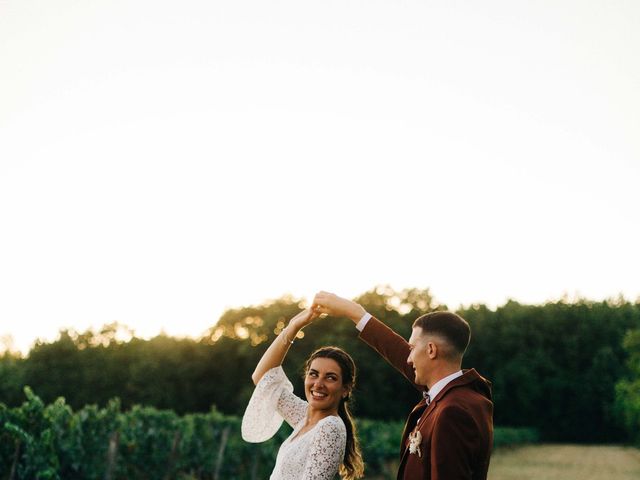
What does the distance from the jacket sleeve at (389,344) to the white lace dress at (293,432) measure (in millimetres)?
499

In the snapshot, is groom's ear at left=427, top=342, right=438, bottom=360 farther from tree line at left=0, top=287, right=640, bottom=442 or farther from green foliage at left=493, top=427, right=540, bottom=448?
tree line at left=0, top=287, right=640, bottom=442

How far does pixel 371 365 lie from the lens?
48.7 m

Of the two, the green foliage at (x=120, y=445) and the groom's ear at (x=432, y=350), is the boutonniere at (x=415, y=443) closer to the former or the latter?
the groom's ear at (x=432, y=350)

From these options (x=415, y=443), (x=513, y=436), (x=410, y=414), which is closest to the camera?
(x=415, y=443)

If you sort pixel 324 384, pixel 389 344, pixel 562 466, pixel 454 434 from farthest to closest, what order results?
pixel 562 466 → pixel 389 344 → pixel 324 384 → pixel 454 434

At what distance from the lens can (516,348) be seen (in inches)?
2179

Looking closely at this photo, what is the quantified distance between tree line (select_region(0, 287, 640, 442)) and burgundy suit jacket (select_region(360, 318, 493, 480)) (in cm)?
4217

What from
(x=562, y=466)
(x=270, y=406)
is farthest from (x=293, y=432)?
(x=562, y=466)

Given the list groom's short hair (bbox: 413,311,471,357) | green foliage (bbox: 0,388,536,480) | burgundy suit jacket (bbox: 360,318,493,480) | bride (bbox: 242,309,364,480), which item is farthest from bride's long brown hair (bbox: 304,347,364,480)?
→ green foliage (bbox: 0,388,536,480)

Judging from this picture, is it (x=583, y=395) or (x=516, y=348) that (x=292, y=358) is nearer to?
(x=516, y=348)

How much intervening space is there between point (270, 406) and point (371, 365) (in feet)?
149

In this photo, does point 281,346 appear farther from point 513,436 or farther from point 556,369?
point 556,369

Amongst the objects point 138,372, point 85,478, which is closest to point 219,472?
point 85,478

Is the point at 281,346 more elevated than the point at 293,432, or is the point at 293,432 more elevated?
the point at 281,346
